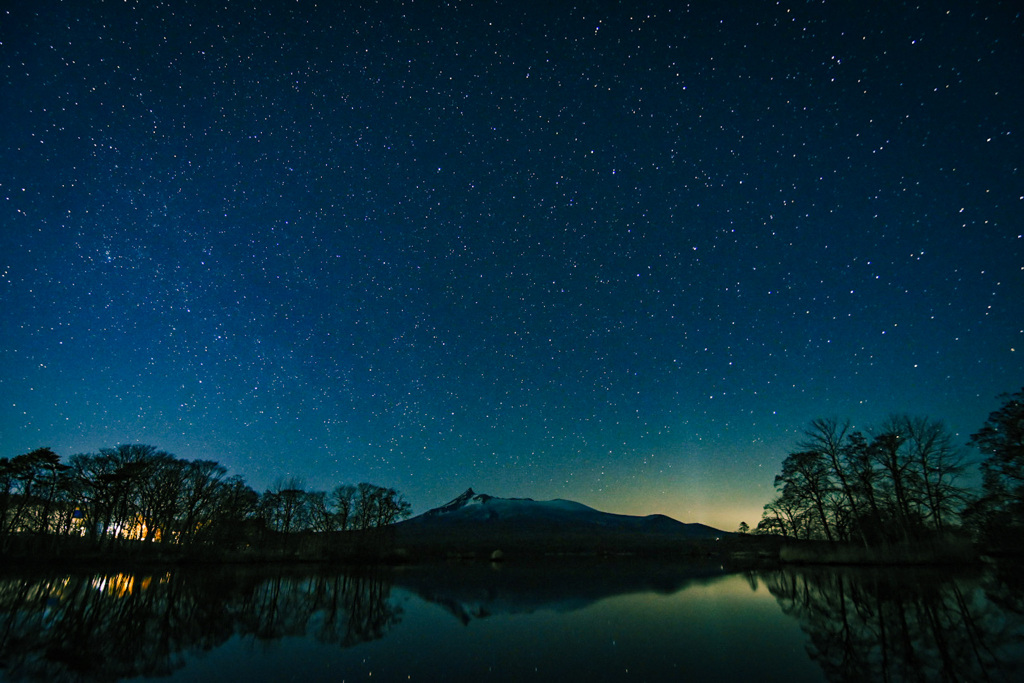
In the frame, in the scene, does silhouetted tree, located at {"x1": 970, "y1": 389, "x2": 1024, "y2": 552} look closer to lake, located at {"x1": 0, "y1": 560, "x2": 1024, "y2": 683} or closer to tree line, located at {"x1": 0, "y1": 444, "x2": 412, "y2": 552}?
lake, located at {"x1": 0, "y1": 560, "x2": 1024, "y2": 683}

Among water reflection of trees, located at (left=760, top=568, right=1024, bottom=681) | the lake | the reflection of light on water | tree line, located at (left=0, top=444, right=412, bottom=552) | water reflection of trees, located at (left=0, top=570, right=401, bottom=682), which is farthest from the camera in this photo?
tree line, located at (left=0, top=444, right=412, bottom=552)

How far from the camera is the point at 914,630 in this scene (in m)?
10.2

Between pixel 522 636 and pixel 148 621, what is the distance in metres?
10.1

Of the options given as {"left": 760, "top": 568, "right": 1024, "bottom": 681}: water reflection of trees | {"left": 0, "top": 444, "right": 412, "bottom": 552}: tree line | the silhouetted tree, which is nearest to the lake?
{"left": 760, "top": 568, "right": 1024, "bottom": 681}: water reflection of trees

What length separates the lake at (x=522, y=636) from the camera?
7.89 meters

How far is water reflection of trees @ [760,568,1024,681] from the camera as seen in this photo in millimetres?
7496

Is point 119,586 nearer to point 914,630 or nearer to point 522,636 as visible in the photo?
point 522,636

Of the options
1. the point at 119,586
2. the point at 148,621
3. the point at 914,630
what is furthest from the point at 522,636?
the point at 119,586

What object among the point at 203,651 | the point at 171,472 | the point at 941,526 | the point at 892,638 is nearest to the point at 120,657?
the point at 203,651

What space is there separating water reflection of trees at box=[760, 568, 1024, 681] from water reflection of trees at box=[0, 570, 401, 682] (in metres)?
9.83

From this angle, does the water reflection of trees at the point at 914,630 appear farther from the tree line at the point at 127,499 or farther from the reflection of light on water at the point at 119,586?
the tree line at the point at 127,499

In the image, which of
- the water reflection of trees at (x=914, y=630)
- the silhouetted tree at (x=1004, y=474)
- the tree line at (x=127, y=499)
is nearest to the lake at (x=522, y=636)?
the water reflection of trees at (x=914, y=630)

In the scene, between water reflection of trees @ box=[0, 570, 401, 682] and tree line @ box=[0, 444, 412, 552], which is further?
tree line @ box=[0, 444, 412, 552]

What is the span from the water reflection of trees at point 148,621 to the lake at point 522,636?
6 centimetres
